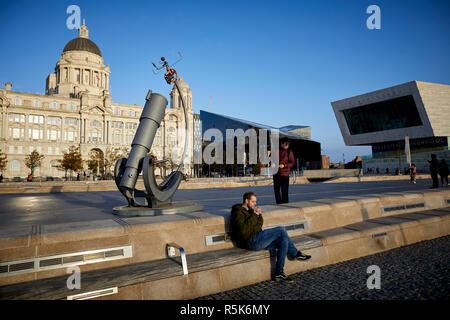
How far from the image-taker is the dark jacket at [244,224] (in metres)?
4.37

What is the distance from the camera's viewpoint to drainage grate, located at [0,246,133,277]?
3.16 metres

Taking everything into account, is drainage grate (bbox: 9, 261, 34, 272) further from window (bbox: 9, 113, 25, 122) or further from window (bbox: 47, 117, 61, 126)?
window (bbox: 9, 113, 25, 122)

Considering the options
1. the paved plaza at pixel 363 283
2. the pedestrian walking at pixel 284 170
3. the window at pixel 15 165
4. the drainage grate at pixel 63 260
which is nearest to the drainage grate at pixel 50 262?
the drainage grate at pixel 63 260

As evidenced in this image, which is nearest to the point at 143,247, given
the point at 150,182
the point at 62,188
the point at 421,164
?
the point at 150,182

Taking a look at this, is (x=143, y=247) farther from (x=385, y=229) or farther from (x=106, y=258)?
(x=385, y=229)

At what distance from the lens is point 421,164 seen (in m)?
58.6

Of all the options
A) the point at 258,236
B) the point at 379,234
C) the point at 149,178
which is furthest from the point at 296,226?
the point at 149,178

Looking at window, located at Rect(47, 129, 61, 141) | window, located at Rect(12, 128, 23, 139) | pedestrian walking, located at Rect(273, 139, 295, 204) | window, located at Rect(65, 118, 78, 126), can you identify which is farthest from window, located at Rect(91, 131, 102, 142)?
pedestrian walking, located at Rect(273, 139, 295, 204)

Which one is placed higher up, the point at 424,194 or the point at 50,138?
the point at 50,138

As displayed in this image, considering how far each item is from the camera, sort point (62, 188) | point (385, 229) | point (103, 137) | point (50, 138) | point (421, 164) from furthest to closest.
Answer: point (103, 137)
point (50, 138)
point (421, 164)
point (62, 188)
point (385, 229)

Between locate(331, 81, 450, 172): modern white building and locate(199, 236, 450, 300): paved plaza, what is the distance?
194ft

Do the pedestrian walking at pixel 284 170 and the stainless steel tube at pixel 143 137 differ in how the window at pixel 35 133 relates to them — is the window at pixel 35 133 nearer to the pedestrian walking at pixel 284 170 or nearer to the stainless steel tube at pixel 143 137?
the stainless steel tube at pixel 143 137
